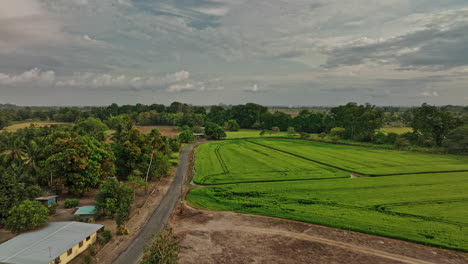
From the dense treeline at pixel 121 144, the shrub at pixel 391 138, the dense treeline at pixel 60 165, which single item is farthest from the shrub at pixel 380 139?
the dense treeline at pixel 60 165

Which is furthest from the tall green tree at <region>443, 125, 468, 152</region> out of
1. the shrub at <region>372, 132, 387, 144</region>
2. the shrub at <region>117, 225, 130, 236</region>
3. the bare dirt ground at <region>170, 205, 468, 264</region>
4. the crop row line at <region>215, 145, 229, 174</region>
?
the shrub at <region>117, 225, 130, 236</region>

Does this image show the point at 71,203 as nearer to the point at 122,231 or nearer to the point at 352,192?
the point at 122,231

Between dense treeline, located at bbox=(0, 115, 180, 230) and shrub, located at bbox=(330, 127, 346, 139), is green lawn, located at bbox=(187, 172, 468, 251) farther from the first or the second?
shrub, located at bbox=(330, 127, 346, 139)

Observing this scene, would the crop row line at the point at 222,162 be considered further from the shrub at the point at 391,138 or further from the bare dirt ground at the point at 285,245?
the shrub at the point at 391,138

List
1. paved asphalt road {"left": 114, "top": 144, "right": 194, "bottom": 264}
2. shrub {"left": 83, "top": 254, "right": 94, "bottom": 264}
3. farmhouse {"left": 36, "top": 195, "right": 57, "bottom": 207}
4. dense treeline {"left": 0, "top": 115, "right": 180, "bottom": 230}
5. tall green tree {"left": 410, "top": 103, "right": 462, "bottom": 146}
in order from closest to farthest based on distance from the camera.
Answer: shrub {"left": 83, "top": 254, "right": 94, "bottom": 264}, paved asphalt road {"left": 114, "top": 144, "right": 194, "bottom": 264}, farmhouse {"left": 36, "top": 195, "right": 57, "bottom": 207}, dense treeline {"left": 0, "top": 115, "right": 180, "bottom": 230}, tall green tree {"left": 410, "top": 103, "right": 462, "bottom": 146}

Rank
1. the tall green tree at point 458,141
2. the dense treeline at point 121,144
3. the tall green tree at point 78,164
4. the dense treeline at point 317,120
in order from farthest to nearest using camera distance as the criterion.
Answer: the dense treeline at point 317,120 → the tall green tree at point 458,141 → the tall green tree at point 78,164 → the dense treeline at point 121,144

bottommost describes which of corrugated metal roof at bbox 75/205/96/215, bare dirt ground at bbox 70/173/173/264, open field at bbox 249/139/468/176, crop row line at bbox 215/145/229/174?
bare dirt ground at bbox 70/173/173/264

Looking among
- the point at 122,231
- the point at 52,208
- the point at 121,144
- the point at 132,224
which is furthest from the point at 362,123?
the point at 52,208

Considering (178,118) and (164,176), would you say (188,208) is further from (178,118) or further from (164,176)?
(178,118)
